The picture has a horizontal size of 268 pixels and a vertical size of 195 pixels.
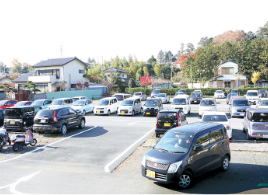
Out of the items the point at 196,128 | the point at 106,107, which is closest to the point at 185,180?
the point at 196,128

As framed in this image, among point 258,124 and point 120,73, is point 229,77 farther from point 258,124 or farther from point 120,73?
point 258,124

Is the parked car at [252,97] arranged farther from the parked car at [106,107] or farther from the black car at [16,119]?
the black car at [16,119]

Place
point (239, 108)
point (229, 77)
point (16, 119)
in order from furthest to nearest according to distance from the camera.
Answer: point (229, 77) < point (239, 108) < point (16, 119)

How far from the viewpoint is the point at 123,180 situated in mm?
7586

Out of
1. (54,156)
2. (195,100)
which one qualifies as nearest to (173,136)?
(54,156)

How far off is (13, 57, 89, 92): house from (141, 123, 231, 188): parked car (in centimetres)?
3954

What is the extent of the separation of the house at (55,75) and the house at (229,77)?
3311cm

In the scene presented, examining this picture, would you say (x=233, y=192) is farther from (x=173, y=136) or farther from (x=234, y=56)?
(x=234, y=56)

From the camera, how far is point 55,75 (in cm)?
4597

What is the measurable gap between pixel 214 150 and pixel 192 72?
58705mm

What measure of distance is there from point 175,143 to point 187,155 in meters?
0.70

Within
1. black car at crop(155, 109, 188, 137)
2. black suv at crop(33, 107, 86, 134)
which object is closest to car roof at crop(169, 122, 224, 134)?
black car at crop(155, 109, 188, 137)

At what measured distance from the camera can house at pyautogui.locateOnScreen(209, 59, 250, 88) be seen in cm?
5534

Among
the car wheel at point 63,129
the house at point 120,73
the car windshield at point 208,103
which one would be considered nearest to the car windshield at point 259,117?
the car windshield at point 208,103
